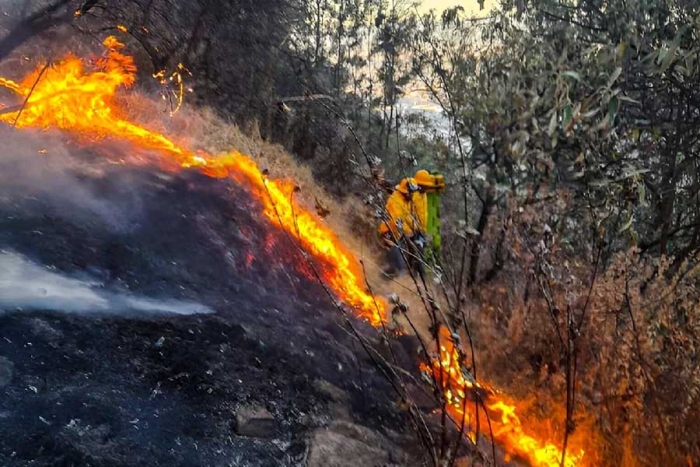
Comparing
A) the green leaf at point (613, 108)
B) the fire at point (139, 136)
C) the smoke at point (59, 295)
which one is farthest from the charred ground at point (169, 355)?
the green leaf at point (613, 108)

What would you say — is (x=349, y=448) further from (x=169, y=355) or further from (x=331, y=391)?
(x=169, y=355)

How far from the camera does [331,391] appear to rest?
20.8 feet

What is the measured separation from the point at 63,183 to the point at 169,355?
398cm

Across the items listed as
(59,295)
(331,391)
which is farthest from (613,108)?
(59,295)

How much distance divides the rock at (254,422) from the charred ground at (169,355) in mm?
19

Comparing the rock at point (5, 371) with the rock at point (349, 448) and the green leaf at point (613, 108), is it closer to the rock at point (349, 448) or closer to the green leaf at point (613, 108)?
the rock at point (349, 448)

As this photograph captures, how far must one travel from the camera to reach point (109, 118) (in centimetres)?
1190

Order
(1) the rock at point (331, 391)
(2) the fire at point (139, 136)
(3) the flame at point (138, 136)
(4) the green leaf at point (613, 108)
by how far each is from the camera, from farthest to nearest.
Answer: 1. (3) the flame at point (138, 136)
2. (2) the fire at point (139, 136)
3. (1) the rock at point (331, 391)
4. (4) the green leaf at point (613, 108)

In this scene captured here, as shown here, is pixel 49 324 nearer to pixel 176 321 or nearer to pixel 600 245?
pixel 176 321

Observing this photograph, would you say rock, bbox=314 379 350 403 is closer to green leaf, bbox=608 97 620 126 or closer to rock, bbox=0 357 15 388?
rock, bbox=0 357 15 388

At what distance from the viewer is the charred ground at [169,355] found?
4570 mm

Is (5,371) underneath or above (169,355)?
above

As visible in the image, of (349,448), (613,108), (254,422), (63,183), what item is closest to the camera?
(613,108)

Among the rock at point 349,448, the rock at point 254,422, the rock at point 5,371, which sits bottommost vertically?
the rock at point 349,448
